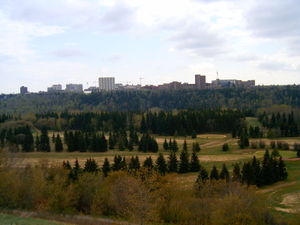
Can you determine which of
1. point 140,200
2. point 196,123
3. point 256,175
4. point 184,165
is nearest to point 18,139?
point 184,165

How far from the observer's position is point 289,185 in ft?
157

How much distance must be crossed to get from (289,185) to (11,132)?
247ft

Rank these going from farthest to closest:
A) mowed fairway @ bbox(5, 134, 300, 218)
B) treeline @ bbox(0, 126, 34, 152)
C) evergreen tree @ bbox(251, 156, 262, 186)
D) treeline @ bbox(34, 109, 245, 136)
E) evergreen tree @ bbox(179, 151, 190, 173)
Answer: treeline @ bbox(34, 109, 245, 136), treeline @ bbox(0, 126, 34, 152), evergreen tree @ bbox(179, 151, 190, 173), evergreen tree @ bbox(251, 156, 262, 186), mowed fairway @ bbox(5, 134, 300, 218)

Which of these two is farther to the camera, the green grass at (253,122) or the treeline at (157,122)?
the green grass at (253,122)

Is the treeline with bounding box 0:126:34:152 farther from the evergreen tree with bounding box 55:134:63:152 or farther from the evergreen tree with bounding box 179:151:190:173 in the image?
the evergreen tree with bounding box 179:151:190:173

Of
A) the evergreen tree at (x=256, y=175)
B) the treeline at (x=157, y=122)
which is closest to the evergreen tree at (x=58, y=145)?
the treeline at (x=157, y=122)

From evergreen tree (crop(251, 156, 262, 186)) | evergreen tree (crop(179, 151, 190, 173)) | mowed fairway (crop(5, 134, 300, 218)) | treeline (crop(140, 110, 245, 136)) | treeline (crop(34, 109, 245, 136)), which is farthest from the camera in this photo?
treeline (crop(34, 109, 245, 136))

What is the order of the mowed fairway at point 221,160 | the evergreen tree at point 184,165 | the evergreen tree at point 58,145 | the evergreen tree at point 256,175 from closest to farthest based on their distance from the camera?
1. the mowed fairway at point 221,160
2. the evergreen tree at point 256,175
3. the evergreen tree at point 184,165
4. the evergreen tree at point 58,145

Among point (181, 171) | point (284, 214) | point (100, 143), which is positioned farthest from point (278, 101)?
point (284, 214)

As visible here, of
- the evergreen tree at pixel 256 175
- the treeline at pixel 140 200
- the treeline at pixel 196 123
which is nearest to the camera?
the treeline at pixel 140 200

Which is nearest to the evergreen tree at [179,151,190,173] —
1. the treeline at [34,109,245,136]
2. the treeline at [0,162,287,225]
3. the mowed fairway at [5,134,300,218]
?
the mowed fairway at [5,134,300,218]

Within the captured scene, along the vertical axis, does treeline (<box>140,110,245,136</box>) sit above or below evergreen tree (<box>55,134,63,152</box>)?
above

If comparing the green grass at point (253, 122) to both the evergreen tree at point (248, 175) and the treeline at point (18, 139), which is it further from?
the evergreen tree at point (248, 175)

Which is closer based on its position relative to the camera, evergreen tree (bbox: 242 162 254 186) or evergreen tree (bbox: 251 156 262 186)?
evergreen tree (bbox: 242 162 254 186)
